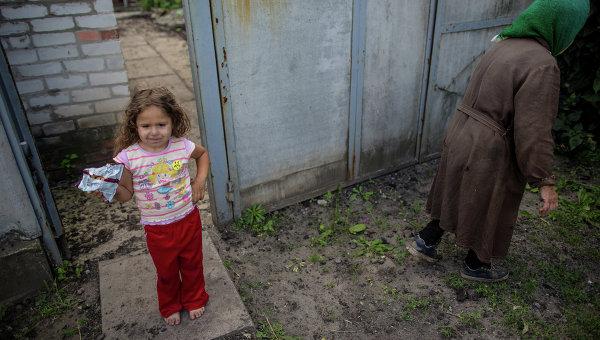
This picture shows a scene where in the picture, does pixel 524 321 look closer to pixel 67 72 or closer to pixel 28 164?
pixel 28 164

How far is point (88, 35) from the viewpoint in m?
3.98

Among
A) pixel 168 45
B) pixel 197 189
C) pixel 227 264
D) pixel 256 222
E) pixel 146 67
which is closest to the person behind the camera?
pixel 197 189

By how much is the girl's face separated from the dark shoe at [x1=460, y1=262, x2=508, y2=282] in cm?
223

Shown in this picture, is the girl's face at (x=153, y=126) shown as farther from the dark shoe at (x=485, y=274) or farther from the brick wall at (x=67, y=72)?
the brick wall at (x=67, y=72)

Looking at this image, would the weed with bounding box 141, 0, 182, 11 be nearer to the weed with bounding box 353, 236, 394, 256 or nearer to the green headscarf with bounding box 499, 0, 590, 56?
the weed with bounding box 353, 236, 394, 256

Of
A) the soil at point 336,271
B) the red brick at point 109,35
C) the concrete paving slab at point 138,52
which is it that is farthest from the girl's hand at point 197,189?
the concrete paving slab at point 138,52

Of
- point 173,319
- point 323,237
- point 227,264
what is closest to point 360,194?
point 323,237

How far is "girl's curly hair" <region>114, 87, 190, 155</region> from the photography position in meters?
2.09

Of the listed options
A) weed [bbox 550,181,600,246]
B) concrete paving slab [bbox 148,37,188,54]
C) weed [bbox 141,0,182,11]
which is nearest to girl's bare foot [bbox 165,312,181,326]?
weed [bbox 550,181,600,246]

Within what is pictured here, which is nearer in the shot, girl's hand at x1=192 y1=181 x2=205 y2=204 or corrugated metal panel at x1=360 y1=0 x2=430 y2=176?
girl's hand at x1=192 y1=181 x2=205 y2=204

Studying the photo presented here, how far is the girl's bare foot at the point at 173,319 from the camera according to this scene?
2.55 m

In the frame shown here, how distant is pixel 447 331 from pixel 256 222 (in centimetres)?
168

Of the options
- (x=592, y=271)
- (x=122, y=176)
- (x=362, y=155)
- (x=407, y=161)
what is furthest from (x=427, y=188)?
(x=122, y=176)

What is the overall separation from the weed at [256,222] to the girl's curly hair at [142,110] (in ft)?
4.72
